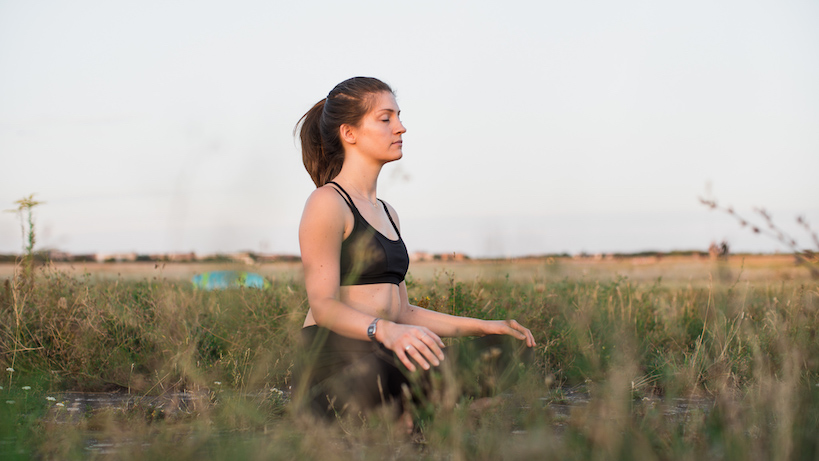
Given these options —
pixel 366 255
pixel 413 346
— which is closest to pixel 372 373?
pixel 413 346

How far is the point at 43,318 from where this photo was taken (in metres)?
4.42

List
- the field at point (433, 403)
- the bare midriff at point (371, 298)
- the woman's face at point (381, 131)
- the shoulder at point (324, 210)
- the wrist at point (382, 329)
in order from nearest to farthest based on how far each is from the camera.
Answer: the field at point (433, 403) → the wrist at point (382, 329) → the shoulder at point (324, 210) → the bare midriff at point (371, 298) → the woman's face at point (381, 131)

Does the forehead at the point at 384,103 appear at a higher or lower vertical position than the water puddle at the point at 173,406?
higher

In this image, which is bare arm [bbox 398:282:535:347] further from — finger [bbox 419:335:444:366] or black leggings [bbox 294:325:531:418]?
finger [bbox 419:335:444:366]

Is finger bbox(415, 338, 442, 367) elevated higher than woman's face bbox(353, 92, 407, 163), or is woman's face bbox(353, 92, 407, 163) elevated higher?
woman's face bbox(353, 92, 407, 163)

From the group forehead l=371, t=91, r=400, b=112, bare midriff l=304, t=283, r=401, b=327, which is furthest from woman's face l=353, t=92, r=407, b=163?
bare midriff l=304, t=283, r=401, b=327

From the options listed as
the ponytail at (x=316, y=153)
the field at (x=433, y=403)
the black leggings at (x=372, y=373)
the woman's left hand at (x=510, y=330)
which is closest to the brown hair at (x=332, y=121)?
the ponytail at (x=316, y=153)

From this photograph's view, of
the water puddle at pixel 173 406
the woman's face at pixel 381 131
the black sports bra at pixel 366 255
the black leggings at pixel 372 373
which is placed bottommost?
the water puddle at pixel 173 406

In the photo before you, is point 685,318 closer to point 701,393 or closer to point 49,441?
point 701,393

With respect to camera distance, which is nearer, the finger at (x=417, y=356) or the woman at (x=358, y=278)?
the finger at (x=417, y=356)

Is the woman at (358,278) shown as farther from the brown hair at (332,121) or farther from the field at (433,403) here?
the field at (433,403)

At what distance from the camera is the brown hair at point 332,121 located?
10.5 feet

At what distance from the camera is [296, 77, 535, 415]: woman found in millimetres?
2609

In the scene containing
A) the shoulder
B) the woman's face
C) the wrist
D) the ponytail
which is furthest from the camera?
the ponytail
